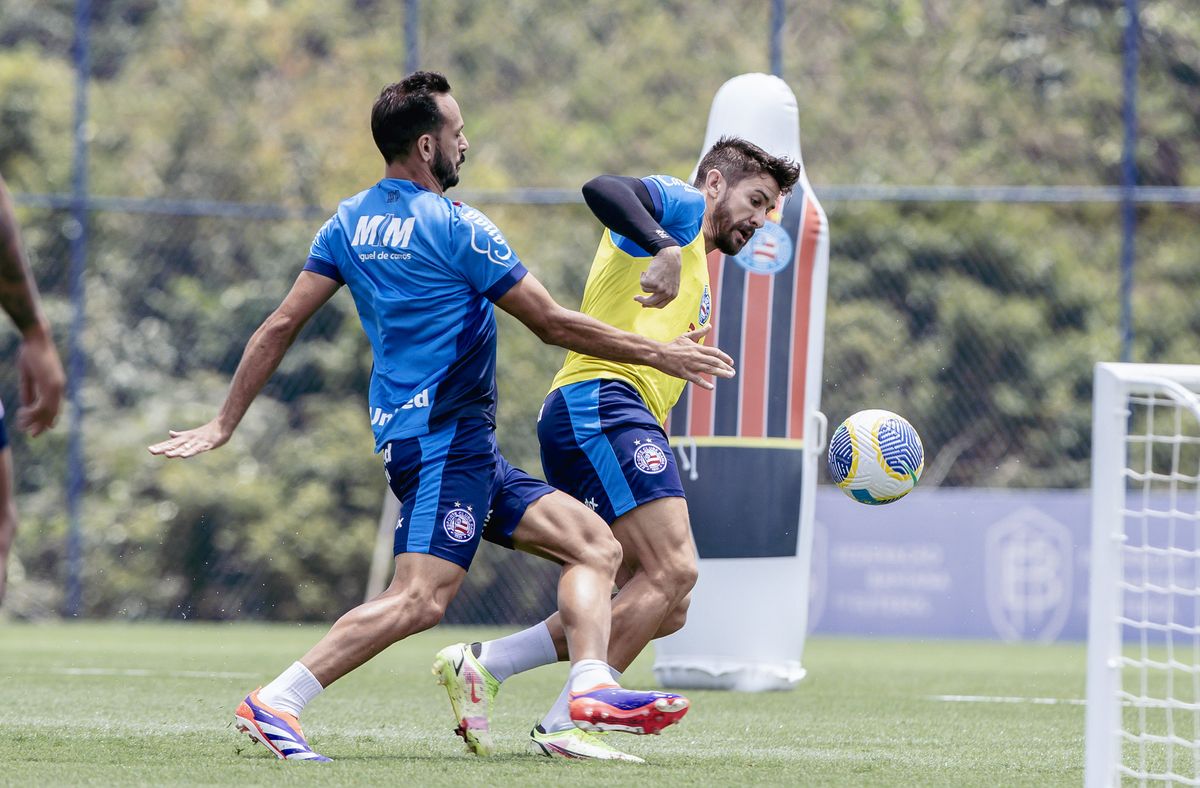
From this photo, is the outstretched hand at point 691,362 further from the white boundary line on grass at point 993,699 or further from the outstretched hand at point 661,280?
the white boundary line on grass at point 993,699

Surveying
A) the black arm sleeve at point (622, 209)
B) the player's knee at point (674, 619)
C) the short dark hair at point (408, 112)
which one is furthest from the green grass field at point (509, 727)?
the short dark hair at point (408, 112)

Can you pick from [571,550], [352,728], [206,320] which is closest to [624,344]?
[571,550]

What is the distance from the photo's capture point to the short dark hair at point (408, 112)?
504 centimetres

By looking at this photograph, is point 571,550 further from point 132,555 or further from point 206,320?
point 206,320

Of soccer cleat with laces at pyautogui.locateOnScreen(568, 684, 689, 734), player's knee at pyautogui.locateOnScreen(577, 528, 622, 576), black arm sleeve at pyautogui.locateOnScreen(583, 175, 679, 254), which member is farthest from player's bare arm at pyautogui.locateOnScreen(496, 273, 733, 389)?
soccer cleat with laces at pyautogui.locateOnScreen(568, 684, 689, 734)

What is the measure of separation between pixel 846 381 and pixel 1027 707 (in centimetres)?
806

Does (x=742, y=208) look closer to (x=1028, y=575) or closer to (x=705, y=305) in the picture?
(x=705, y=305)

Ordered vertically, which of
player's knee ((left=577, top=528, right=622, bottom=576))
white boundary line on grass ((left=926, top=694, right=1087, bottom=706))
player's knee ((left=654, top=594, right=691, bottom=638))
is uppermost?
player's knee ((left=577, top=528, right=622, bottom=576))

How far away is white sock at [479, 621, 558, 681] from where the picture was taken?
534 centimetres

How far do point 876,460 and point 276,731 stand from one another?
2.21 metres

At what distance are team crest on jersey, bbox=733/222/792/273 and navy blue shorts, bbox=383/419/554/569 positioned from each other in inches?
129

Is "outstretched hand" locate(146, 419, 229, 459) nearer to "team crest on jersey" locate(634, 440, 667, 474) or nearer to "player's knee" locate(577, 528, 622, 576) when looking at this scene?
"player's knee" locate(577, 528, 622, 576)

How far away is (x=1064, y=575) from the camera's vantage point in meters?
12.8

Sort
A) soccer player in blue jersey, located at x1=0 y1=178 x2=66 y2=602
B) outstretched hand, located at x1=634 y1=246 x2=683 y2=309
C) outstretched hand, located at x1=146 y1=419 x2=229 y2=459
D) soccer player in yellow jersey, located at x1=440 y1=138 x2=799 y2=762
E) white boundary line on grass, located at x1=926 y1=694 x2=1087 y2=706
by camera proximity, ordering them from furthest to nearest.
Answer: white boundary line on grass, located at x1=926 y1=694 x2=1087 y2=706
soccer player in yellow jersey, located at x1=440 y1=138 x2=799 y2=762
outstretched hand, located at x1=146 y1=419 x2=229 y2=459
outstretched hand, located at x1=634 y1=246 x2=683 y2=309
soccer player in blue jersey, located at x1=0 y1=178 x2=66 y2=602
